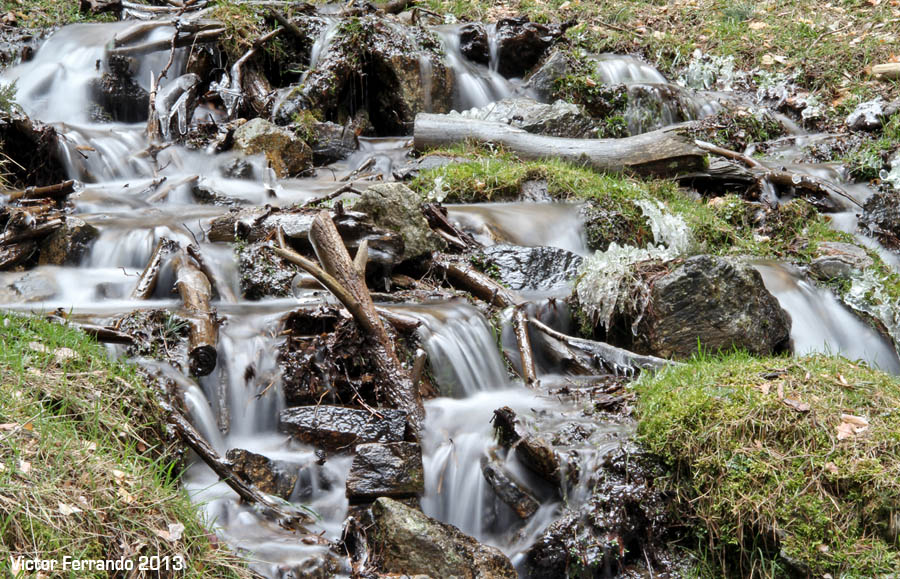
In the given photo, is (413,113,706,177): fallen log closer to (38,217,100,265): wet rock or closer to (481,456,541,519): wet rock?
(38,217,100,265): wet rock

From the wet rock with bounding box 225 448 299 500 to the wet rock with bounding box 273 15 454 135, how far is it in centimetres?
664

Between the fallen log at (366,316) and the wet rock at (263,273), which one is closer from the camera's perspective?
the fallen log at (366,316)

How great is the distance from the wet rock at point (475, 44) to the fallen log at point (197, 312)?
7043 mm

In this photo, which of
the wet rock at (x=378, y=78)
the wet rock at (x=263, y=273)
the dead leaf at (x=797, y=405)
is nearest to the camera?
the dead leaf at (x=797, y=405)

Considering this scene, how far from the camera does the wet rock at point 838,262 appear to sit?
20.8 feet

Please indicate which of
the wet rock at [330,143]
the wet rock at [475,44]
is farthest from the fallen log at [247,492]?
the wet rock at [475,44]

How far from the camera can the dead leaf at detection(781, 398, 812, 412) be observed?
3.58 meters

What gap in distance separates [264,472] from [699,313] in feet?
9.73

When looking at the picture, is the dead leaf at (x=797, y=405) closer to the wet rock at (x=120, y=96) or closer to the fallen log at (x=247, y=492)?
the fallen log at (x=247, y=492)

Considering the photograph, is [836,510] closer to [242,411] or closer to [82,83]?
[242,411]

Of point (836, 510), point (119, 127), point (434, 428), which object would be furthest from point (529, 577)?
point (119, 127)

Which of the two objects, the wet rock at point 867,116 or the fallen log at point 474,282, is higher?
the wet rock at point 867,116

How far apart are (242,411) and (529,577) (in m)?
1.84

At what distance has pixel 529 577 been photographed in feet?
12.0
